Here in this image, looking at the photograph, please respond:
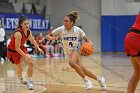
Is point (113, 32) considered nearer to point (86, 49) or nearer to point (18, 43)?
point (86, 49)

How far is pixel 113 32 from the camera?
23781 mm

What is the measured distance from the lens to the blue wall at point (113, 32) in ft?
77.2

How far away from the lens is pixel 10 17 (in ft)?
61.8

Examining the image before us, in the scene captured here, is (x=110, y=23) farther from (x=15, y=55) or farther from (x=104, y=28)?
(x=15, y=55)

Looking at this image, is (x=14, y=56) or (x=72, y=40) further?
(x=14, y=56)

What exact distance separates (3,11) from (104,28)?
7.38 metres

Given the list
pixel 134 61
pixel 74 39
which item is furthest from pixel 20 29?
pixel 134 61

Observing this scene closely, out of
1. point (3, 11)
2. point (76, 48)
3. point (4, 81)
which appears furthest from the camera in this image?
point (3, 11)

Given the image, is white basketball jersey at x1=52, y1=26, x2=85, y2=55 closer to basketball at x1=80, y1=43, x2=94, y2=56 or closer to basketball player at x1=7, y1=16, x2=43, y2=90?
basketball at x1=80, y1=43, x2=94, y2=56

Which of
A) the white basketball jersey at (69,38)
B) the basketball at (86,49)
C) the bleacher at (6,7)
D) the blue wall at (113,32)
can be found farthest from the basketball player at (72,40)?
the blue wall at (113,32)

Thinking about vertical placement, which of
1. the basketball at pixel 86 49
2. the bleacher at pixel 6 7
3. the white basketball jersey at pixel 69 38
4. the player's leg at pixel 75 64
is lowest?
the player's leg at pixel 75 64

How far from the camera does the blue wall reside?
77.2 ft

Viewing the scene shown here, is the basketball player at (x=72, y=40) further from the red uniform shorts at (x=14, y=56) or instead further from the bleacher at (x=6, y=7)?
the bleacher at (x=6, y=7)

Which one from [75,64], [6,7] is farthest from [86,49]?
[6,7]
